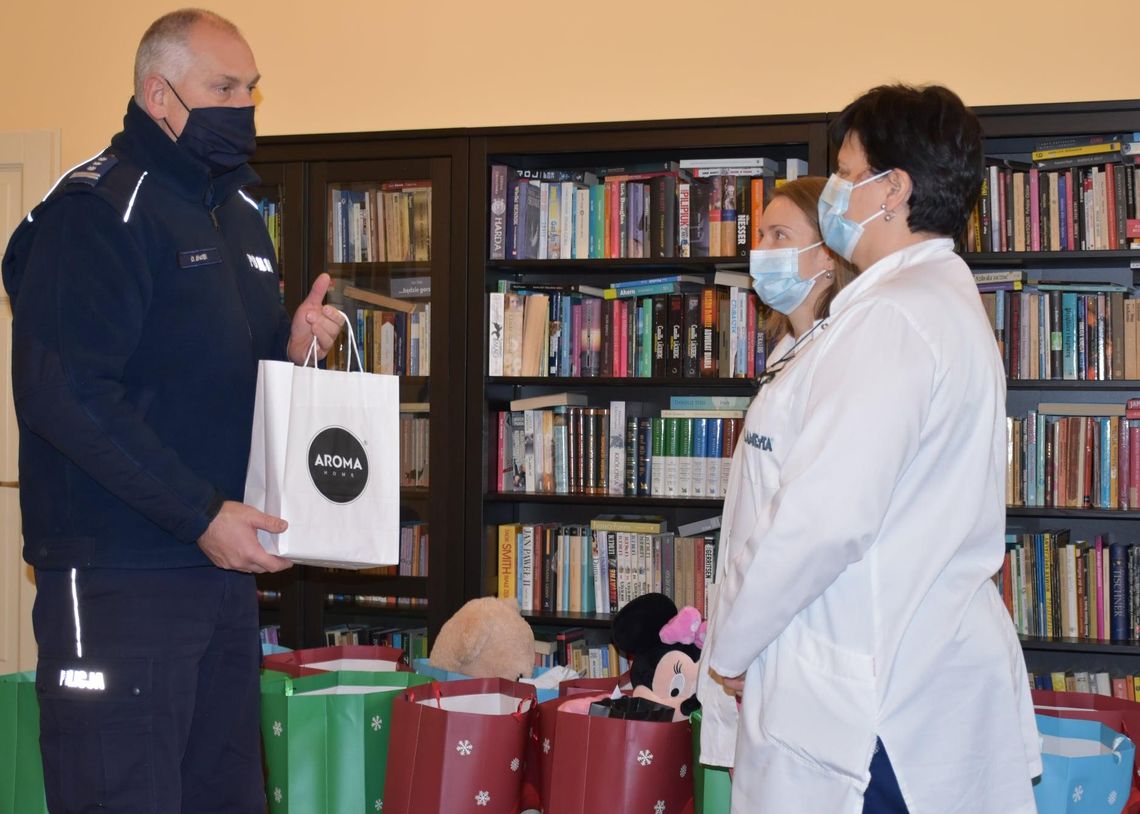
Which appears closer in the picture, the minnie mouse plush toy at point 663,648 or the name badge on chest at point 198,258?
the name badge on chest at point 198,258

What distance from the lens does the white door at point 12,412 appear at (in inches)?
152

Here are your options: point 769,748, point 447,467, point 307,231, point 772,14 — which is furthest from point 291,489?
point 772,14

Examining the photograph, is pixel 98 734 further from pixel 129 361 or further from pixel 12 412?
pixel 12 412

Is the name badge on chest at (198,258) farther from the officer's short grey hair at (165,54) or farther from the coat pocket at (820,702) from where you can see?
the coat pocket at (820,702)

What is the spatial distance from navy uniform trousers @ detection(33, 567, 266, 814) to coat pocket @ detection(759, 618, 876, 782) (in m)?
0.82

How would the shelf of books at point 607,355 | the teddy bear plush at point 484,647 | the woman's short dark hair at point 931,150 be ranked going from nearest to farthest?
the woman's short dark hair at point 931,150 < the teddy bear plush at point 484,647 < the shelf of books at point 607,355

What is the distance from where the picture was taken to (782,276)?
2068 mm

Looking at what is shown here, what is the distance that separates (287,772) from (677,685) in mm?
829

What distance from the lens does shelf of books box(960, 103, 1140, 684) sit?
3041mm

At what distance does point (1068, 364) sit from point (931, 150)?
6.23ft

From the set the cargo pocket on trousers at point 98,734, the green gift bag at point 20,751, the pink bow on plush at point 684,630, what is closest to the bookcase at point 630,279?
the pink bow on plush at point 684,630

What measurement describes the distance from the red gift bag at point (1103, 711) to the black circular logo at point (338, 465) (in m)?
1.44

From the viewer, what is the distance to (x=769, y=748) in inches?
53.7

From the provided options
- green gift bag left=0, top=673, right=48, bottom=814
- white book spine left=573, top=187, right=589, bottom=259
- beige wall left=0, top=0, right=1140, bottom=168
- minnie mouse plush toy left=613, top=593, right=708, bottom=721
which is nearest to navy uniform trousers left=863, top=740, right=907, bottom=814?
minnie mouse plush toy left=613, top=593, right=708, bottom=721
